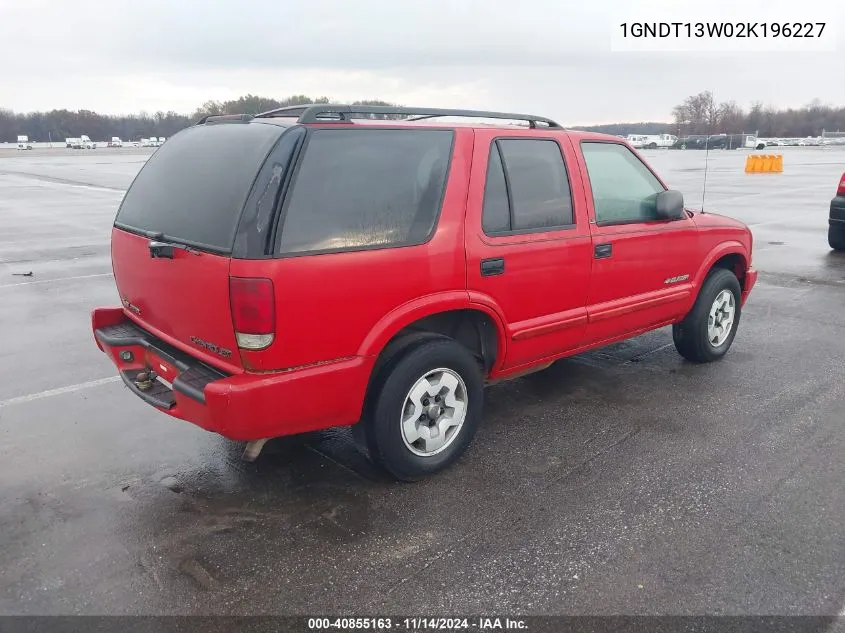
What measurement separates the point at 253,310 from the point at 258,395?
38 cm

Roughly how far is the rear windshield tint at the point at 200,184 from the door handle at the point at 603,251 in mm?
2118

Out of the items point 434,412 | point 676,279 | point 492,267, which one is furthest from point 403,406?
point 676,279

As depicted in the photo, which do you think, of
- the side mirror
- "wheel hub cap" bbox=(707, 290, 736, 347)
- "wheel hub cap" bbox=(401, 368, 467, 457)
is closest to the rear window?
"wheel hub cap" bbox=(401, 368, 467, 457)

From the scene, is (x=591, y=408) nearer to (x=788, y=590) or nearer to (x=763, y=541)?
(x=763, y=541)

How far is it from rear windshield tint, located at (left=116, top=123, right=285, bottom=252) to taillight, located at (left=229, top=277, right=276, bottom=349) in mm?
206

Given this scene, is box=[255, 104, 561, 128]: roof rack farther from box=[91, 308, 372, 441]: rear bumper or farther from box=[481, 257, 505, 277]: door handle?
box=[91, 308, 372, 441]: rear bumper

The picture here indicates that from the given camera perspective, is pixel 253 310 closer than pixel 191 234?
Yes

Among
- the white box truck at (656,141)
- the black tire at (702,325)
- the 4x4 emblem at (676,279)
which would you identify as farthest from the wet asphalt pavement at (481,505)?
the white box truck at (656,141)

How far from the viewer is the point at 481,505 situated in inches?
133

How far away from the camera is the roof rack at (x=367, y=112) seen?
3227 mm

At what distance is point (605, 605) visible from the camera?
8.72 ft

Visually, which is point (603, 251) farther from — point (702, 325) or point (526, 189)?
point (702, 325)

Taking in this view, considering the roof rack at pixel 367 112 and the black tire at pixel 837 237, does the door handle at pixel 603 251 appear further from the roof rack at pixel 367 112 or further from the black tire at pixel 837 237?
the black tire at pixel 837 237

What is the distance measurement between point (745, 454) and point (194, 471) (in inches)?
123
